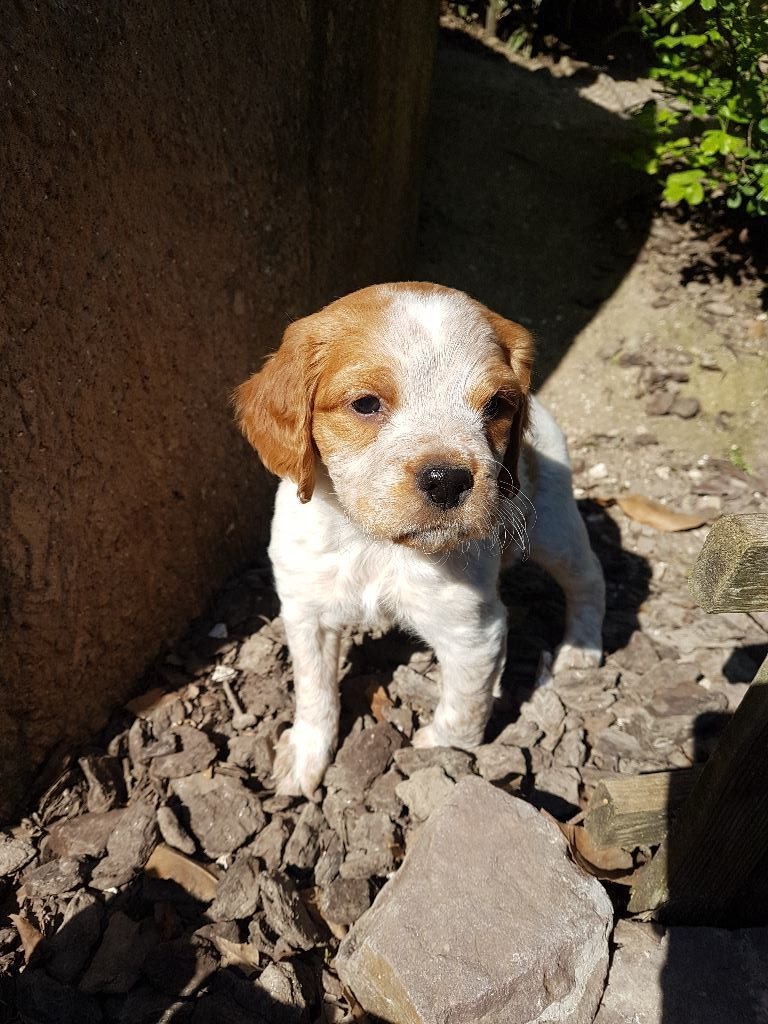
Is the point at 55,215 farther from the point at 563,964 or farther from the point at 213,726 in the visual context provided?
the point at 563,964

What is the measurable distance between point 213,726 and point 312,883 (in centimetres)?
90

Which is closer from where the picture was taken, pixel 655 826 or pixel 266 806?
pixel 655 826

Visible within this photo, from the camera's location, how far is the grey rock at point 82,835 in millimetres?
2971

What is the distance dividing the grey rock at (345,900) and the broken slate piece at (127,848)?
72 centimetres

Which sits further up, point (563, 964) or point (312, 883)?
point (563, 964)

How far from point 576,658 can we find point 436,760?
3.52ft

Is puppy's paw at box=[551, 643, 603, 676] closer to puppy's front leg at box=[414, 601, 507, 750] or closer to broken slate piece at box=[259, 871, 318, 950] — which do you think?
puppy's front leg at box=[414, 601, 507, 750]

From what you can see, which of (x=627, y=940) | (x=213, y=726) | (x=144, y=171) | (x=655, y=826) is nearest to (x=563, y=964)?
(x=627, y=940)

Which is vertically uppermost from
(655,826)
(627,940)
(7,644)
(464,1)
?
(464,1)

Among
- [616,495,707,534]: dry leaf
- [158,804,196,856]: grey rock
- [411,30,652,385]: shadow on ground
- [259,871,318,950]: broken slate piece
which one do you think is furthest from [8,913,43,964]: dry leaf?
[411,30,652,385]: shadow on ground

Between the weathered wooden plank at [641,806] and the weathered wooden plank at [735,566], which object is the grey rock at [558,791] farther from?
the weathered wooden plank at [735,566]

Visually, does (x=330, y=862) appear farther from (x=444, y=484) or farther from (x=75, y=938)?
(x=444, y=484)

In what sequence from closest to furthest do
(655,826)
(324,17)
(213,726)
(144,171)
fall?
(655,826) < (144,171) < (213,726) < (324,17)

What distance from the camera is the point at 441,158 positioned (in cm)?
731
